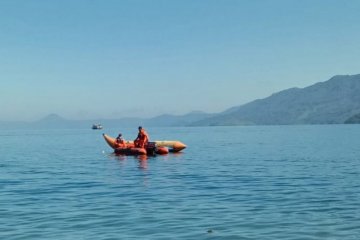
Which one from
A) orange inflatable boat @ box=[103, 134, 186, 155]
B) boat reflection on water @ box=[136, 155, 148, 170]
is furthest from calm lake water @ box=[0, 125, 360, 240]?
orange inflatable boat @ box=[103, 134, 186, 155]

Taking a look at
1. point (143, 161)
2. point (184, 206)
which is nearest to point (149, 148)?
point (143, 161)

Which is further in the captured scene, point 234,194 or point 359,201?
point 234,194

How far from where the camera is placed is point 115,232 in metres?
15.8

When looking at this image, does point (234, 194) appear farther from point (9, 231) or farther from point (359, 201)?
point (9, 231)

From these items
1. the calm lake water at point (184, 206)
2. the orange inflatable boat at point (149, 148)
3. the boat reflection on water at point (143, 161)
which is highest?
the orange inflatable boat at point (149, 148)

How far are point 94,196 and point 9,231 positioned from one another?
7.71 meters

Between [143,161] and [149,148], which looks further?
[149,148]

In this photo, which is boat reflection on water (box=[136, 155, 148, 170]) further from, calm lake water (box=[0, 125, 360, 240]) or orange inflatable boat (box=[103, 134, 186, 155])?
calm lake water (box=[0, 125, 360, 240])

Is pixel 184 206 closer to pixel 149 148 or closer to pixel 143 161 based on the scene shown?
pixel 143 161

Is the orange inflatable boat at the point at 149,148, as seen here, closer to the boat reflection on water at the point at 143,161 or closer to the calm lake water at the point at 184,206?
the boat reflection on water at the point at 143,161

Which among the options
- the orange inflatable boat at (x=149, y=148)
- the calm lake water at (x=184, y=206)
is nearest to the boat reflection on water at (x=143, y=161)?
the orange inflatable boat at (x=149, y=148)

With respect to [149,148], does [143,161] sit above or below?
below

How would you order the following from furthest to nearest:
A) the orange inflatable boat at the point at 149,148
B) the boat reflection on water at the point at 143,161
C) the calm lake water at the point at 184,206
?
1. the orange inflatable boat at the point at 149,148
2. the boat reflection on water at the point at 143,161
3. the calm lake water at the point at 184,206

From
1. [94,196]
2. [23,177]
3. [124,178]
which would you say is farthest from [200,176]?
[23,177]
